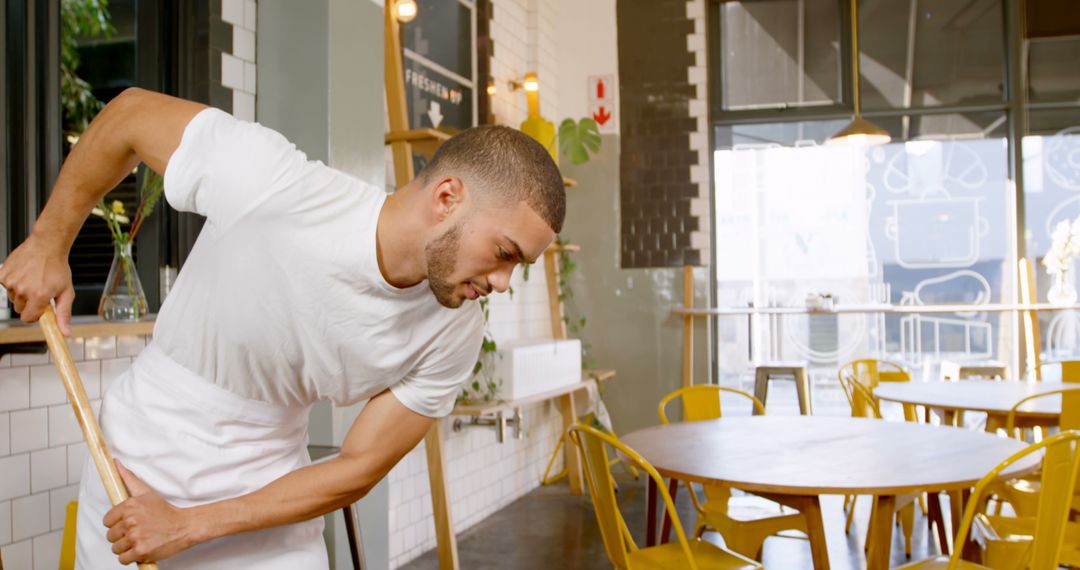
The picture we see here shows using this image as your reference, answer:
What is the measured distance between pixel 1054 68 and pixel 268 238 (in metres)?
6.07

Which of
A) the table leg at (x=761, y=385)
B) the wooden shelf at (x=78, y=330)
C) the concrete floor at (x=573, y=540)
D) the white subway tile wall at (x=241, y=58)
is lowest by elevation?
the concrete floor at (x=573, y=540)

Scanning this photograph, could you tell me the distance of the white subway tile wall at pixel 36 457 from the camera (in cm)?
225

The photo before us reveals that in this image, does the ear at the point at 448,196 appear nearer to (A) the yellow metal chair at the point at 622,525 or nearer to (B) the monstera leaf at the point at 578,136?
(A) the yellow metal chair at the point at 622,525

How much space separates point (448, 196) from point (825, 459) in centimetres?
189

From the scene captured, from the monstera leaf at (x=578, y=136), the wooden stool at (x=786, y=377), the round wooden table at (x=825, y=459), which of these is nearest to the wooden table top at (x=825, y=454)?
the round wooden table at (x=825, y=459)

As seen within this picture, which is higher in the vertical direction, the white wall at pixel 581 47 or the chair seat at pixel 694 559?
the white wall at pixel 581 47

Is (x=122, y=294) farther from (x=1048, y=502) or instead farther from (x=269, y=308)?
(x=1048, y=502)

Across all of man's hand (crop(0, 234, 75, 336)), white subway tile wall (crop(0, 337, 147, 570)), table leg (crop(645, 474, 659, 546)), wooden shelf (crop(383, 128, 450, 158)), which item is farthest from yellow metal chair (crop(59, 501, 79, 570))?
wooden shelf (crop(383, 128, 450, 158))

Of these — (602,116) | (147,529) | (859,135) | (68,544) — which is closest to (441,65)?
(602,116)

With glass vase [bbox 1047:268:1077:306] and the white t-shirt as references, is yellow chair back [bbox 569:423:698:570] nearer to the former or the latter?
the white t-shirt

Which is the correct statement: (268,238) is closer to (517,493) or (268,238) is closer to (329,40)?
(329,40)

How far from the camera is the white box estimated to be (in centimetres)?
439

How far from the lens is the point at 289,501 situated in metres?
1.43

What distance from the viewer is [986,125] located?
19.5ft
